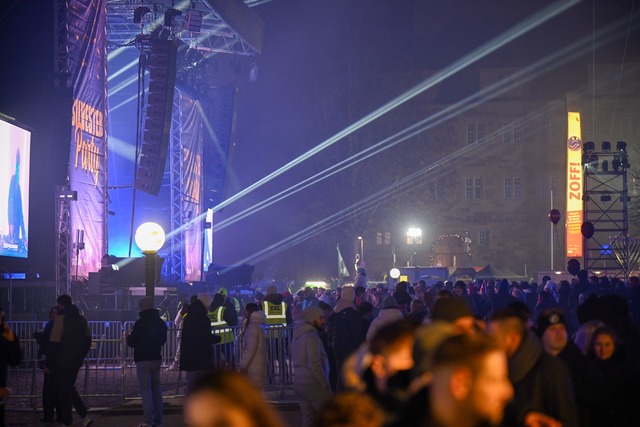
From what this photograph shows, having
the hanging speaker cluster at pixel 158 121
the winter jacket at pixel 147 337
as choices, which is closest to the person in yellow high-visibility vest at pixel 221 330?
the winter jacket at pixel 147 337

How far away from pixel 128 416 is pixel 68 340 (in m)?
2.41

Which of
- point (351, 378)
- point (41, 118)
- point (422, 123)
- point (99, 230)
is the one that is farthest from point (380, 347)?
point (422, 123)

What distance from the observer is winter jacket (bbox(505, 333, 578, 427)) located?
608 cm

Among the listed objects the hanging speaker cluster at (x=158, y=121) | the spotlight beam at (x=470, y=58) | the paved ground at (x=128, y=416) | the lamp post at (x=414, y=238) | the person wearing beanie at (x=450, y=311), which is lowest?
the paved ground at (x=128, y=416)

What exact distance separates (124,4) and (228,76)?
61.2 ft

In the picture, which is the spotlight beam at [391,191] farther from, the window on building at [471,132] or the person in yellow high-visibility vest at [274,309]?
the person in yellow high-visibility vest at [274,309]

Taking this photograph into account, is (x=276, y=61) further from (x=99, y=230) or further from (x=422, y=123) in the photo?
(x=99, y=230)

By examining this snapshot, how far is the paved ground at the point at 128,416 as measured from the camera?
593 inches

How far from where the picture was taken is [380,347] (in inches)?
183

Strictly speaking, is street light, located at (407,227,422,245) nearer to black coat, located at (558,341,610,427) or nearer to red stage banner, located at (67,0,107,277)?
red stage banner, located at (67,0,107,277)

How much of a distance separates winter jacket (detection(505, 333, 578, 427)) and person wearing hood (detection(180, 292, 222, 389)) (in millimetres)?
8390

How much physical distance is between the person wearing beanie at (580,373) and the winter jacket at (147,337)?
25.1 ft

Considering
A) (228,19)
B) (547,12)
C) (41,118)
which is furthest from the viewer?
(547,12)

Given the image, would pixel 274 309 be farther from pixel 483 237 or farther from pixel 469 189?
pixel 469 189
